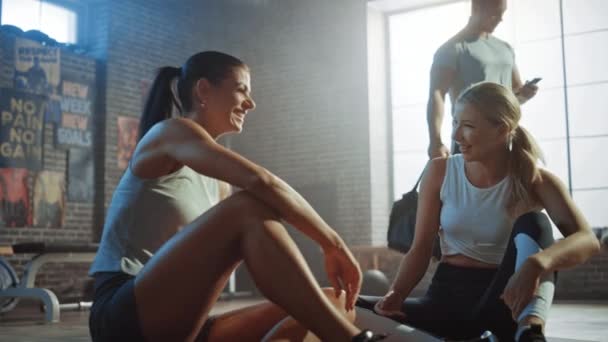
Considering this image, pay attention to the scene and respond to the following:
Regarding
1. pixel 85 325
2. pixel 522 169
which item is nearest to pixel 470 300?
pixel 522 169

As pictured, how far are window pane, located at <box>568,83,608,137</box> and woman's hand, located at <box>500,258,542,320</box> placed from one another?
514 centimetres

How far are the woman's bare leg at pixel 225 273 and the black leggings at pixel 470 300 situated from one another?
0.34m

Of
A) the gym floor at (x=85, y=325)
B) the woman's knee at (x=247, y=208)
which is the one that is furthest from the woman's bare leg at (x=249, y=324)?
the gym floor at (x=85, y=325)

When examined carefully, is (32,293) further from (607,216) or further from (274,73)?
(607,216)

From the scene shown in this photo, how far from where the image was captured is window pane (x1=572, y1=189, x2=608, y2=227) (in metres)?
6.08

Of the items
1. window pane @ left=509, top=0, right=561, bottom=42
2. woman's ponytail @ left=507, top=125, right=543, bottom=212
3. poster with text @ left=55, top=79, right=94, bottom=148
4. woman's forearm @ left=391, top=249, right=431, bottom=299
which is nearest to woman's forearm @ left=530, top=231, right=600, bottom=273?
woman's ponytail @ left=507, top=125, right=543, bottom=212

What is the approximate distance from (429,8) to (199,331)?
592 centimetres

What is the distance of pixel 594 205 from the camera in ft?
20.1

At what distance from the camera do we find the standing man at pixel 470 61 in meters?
3.07

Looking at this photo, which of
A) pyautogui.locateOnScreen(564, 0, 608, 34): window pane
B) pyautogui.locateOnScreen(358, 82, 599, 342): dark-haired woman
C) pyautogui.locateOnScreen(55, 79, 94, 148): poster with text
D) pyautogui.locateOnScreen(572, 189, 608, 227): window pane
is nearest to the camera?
pyautogui.locateOnScreen(358, 82, 599, 342): dark-haired woman

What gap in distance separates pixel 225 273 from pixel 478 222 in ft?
1.91

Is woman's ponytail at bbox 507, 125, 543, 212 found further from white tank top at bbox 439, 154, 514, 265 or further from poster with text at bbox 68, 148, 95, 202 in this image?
poster with text at bbox 68, 148, 95, 202

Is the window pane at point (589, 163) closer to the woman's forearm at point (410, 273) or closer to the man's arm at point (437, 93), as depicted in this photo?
the man's arm at point (437, 93)

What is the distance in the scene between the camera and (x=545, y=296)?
4.73ft
